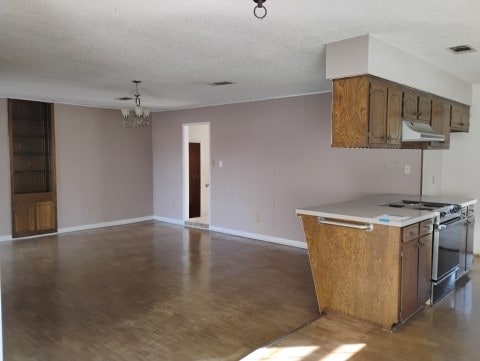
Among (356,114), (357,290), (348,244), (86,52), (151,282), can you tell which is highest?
(86,52)

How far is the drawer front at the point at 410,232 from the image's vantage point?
3.11 m

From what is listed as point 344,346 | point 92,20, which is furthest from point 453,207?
point 92,20

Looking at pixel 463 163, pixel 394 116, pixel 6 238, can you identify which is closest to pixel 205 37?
pixel 394 116

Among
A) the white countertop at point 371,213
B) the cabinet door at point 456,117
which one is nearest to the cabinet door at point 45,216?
the white countertop at point 371,213

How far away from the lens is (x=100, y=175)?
7695 mm

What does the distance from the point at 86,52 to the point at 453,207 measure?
3770 mm

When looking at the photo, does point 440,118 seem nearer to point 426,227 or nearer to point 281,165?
point 426,227

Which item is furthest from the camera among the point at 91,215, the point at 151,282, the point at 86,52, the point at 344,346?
the point at 91,215

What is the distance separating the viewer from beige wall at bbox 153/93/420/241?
17.7 feet

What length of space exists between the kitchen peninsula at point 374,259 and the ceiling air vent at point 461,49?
4.73 ft

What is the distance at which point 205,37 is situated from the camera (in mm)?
3146

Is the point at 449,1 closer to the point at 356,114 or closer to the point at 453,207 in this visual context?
the point at 356,114

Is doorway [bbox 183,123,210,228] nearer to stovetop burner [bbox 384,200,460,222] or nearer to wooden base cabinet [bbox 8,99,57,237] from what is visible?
wooden base cabinet [bbox 8,99,57,237]

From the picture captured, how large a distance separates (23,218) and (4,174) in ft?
2.58
